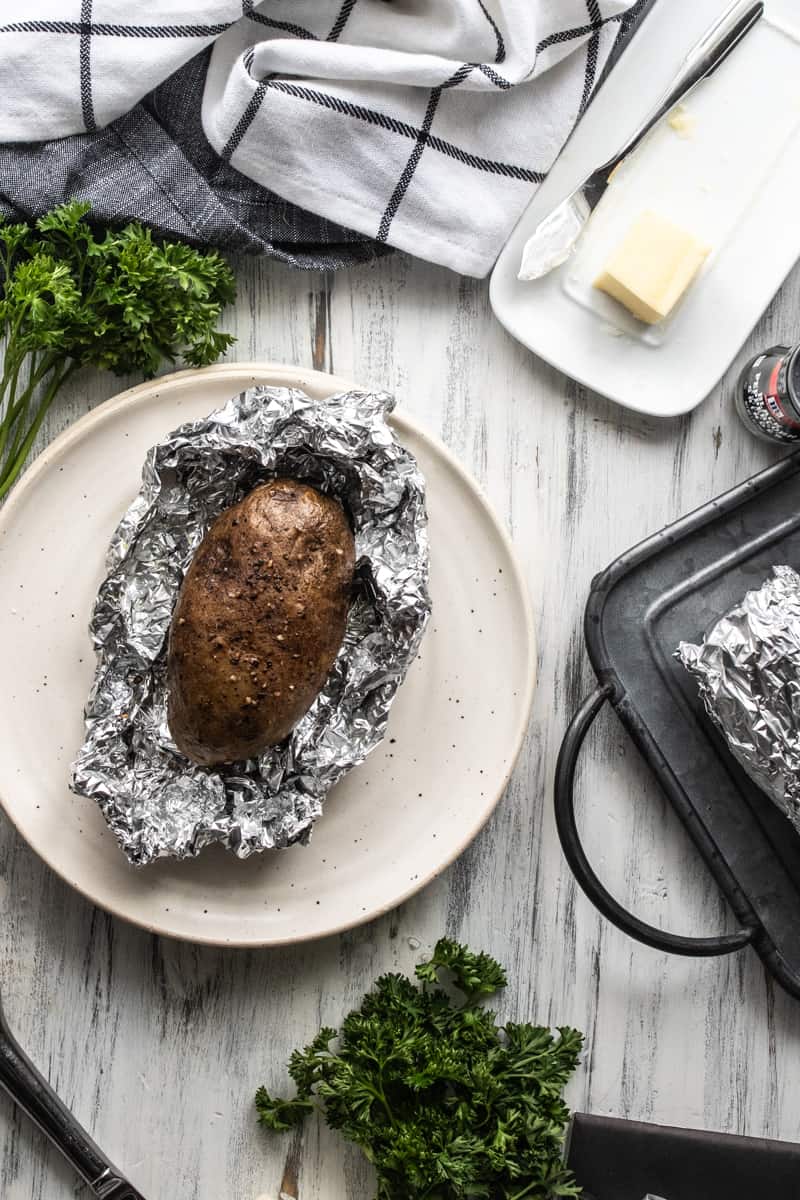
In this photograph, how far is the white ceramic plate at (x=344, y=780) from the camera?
1.63 m

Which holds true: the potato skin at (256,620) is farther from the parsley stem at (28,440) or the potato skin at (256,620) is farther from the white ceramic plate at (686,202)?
the white ceramic plate at (686,202)

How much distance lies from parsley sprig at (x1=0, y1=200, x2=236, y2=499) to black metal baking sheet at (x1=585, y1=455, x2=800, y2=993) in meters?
0.86

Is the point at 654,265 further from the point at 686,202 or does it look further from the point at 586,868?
the point at 586,868

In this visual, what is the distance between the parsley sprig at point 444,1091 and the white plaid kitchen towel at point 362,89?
1286mm

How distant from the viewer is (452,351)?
5.90 feet

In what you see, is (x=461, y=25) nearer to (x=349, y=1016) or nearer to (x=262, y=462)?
(x=262, y=462)

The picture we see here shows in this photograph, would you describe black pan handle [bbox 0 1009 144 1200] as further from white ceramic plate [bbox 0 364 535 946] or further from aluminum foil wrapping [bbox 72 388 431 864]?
aluminum foil wrapping [bbox 72 388 431 864]

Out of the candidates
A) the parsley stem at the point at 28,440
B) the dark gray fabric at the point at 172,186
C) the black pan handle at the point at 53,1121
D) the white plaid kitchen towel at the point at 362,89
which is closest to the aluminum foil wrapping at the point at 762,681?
Answer: the white plaid kitchen towel at the point at 362,89

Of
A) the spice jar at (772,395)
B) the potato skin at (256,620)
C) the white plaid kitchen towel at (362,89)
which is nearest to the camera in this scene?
the potato skin at (256,620)

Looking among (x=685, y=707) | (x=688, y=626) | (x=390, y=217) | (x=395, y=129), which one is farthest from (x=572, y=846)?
(x=395, y=129)

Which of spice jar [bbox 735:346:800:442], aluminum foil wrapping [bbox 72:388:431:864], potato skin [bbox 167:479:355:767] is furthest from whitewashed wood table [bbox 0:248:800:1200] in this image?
potato skin [bbox 167:479:355:767]

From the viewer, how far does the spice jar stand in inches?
66.1

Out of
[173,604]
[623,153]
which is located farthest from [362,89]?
[173,604]

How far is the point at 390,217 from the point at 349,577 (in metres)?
0.66
